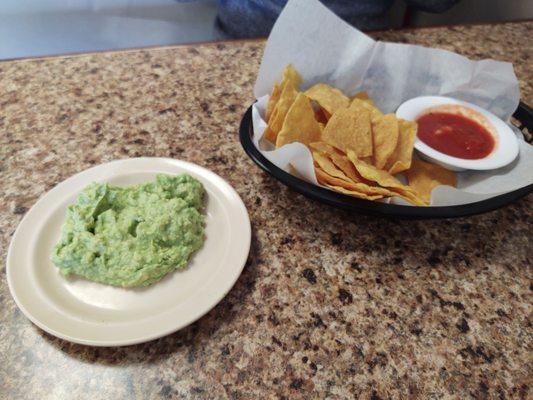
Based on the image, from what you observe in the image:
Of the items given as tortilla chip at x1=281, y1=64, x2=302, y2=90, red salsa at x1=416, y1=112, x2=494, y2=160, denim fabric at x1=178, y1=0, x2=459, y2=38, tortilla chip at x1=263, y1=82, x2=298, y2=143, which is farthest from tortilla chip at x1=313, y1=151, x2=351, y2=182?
denim fabric at x1=178, y1=0, x2=459, y2=38

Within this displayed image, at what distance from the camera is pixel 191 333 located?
0.78 m

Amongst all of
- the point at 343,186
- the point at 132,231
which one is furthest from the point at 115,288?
the point at 343,186

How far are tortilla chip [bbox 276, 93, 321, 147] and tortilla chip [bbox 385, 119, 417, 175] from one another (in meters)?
0.20

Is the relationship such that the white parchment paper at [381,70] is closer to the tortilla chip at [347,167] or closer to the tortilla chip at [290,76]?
the tortilla chip at [290,76]

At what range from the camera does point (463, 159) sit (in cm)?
→ 108

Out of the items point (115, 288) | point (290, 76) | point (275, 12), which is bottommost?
point (115, 288)

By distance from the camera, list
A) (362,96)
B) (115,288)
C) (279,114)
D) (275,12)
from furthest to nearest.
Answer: (275,12), (362,96), (279,114), (115,288)

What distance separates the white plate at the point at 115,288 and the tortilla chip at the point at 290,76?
1.06 ft

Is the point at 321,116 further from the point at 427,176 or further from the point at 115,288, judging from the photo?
the point at 115,288

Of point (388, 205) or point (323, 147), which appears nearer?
point (388, 205)

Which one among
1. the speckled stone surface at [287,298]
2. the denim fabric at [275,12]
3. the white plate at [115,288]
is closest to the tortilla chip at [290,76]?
the speckled stone surface at [287,298]

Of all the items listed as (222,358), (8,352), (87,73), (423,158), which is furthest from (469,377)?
(87,73)

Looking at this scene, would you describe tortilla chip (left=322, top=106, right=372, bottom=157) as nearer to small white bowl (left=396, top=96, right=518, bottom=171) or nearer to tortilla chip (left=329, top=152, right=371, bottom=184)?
tortilla chip (left=329, top=152, right=371, bottom=184)

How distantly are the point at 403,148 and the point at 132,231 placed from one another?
0.65 m
